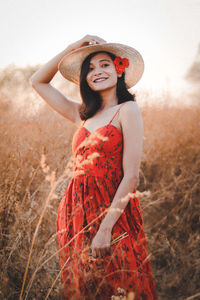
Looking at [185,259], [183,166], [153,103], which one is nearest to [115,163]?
[185,259]

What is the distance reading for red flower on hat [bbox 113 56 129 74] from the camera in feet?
5.06

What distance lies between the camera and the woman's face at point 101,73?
4.73ft

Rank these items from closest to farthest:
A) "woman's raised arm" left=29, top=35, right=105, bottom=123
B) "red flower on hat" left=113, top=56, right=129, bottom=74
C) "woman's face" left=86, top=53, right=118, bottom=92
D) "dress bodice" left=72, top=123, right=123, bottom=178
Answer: "dress bodice" left=72, top=123, right=123, bottom=178 < "woman's face" left=86, top=53, right=118, bottom=92 < "red flower on hat" left=113, top=56, right=129, bottom=74 < "woman's raised arm" left=29, top=35, right=105, bottom=123

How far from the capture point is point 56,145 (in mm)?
2594

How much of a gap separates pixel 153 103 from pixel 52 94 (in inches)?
86.1

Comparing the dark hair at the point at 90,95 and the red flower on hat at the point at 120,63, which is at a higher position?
the red flower on hat at the point at 120,63

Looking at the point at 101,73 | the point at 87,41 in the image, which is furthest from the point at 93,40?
the point at 101,73

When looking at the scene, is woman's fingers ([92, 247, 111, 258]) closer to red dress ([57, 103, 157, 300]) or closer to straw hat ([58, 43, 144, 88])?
red dress ([57, 103, 157, 300])

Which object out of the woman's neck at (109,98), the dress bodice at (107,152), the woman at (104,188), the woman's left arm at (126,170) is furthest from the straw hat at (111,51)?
the dress bodice at (107,152)

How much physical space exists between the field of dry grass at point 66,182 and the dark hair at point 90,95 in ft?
1.35

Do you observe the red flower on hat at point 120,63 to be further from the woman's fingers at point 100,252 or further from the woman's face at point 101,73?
the woman's fingers at point 100,252

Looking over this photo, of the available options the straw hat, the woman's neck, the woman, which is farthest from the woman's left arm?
the straw hat

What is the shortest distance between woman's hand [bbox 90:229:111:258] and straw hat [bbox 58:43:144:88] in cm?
115

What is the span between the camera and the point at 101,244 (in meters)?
1.08
